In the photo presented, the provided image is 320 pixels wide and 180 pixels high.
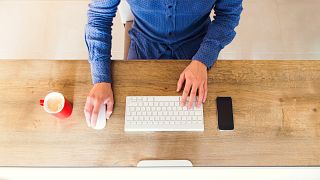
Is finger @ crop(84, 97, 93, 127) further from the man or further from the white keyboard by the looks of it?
the white keyboard

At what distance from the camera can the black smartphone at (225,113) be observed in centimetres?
91

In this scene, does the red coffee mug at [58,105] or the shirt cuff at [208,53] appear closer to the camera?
the red coffee mug at [58,105]

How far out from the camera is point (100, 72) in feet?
3.18

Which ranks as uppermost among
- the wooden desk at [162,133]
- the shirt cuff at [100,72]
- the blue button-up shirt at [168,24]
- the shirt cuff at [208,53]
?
the blue button-up shirt at [168,24]

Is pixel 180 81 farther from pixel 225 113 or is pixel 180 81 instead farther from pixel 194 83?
pixel 225 113

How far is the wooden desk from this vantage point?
2.89ft

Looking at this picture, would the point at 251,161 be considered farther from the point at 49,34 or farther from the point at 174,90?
the point at 49,34

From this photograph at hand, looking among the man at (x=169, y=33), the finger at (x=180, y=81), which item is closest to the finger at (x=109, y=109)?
the man at (x=169, y=33)

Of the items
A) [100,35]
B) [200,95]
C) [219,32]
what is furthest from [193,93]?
[100,35]

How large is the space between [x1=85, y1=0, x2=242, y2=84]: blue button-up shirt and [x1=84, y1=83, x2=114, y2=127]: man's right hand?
3 centimetres

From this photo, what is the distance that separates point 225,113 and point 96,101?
0.40m

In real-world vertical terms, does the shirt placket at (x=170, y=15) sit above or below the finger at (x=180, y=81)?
above

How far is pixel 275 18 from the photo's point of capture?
6.79 ft

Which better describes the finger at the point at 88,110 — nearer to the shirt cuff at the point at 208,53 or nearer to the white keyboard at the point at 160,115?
the white keyboard at the point at 160,115
